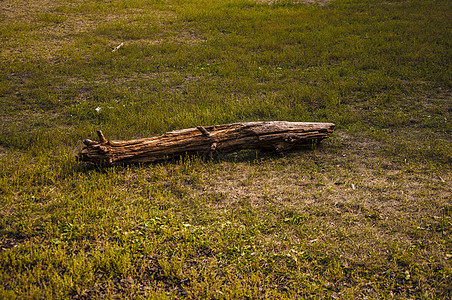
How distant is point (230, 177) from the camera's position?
698 centimetres

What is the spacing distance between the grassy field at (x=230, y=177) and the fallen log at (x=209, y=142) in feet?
0.86

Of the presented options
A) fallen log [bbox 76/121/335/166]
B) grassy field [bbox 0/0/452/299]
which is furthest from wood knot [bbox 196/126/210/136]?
grassy field [bbox 0/0/452/299]

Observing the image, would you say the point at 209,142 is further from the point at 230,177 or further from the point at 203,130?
the point at 230,177

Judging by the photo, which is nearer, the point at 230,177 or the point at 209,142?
the point at 230,177

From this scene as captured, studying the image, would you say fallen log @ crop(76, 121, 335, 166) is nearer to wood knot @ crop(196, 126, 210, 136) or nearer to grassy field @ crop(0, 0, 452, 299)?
wood knot @ crop(196, 126, 210, 136)

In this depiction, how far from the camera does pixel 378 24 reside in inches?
715

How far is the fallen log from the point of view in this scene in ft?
22.3

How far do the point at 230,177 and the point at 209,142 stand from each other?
963mm

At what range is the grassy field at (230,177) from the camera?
4508 mm

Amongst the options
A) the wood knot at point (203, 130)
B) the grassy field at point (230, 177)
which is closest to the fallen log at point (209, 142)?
the wood knot at point (203, 130)

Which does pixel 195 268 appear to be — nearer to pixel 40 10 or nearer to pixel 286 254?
pixel 286 254

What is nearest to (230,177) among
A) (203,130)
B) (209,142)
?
(209,142)

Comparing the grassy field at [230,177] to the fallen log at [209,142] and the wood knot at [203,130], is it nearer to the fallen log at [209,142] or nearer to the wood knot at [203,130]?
the fallen log at [209,142]

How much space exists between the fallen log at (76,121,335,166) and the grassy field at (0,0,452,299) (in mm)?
261
